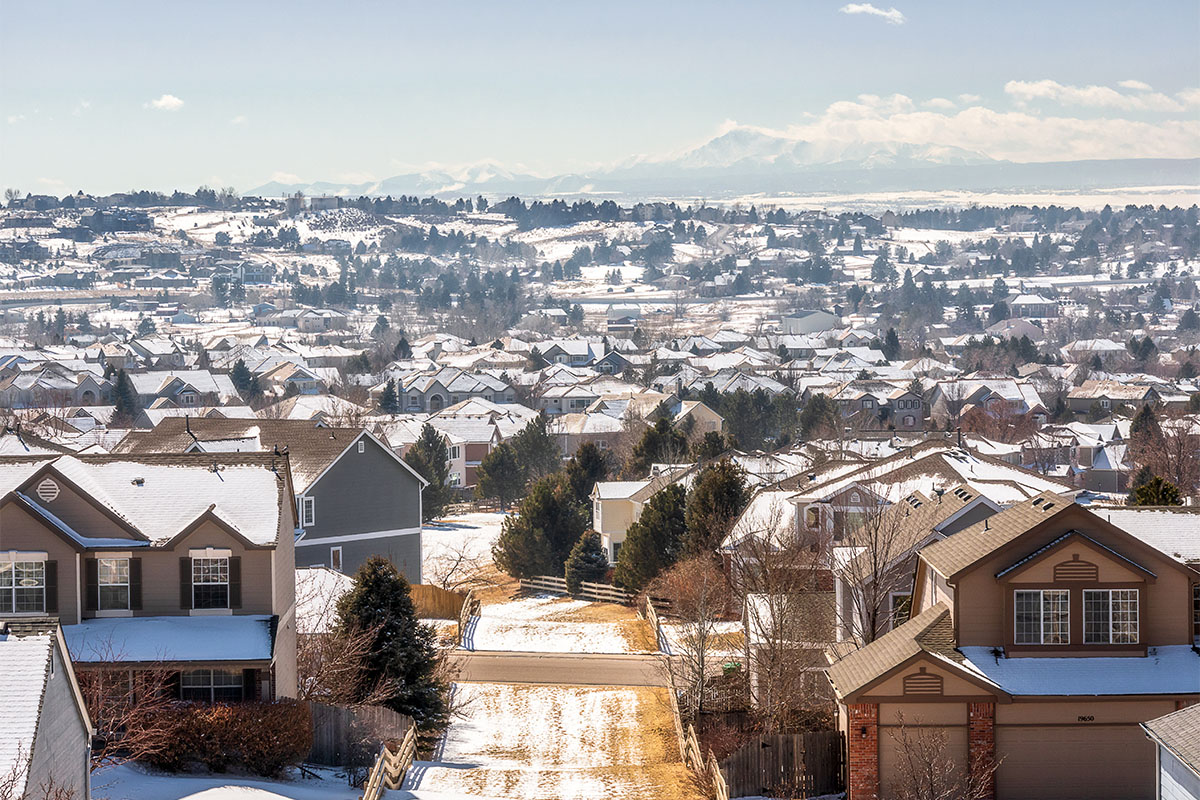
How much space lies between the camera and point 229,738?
24406mm

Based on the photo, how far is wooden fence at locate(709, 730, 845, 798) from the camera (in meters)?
25.7

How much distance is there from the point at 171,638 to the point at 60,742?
309 inches

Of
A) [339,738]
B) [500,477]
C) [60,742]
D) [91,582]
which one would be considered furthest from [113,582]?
[500,477]

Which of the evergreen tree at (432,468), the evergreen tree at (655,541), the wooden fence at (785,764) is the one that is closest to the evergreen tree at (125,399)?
the evergreen tree at (432,468)

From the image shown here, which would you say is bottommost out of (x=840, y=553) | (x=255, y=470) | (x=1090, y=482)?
(x=1090, y=482)

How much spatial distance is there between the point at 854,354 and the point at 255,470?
173666mm

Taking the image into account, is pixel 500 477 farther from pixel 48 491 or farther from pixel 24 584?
pixel 24 584

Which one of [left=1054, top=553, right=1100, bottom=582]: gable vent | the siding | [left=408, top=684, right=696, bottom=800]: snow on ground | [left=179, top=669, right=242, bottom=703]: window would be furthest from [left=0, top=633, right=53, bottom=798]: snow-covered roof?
[left=1054, top=553, right=1100, bottom=582]: gable vent

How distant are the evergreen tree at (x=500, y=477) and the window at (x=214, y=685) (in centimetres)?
5667

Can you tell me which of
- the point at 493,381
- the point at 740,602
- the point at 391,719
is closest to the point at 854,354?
the point at 493,381

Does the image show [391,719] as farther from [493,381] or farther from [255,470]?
[493,381]

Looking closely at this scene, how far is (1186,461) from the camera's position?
75.8 meters

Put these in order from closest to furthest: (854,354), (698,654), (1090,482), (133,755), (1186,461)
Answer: (133,755), (698,654), (1186,461), (1090,482), (854,354)

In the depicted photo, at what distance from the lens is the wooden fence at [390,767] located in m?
22.6
